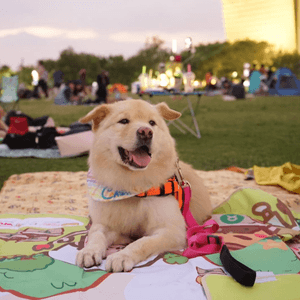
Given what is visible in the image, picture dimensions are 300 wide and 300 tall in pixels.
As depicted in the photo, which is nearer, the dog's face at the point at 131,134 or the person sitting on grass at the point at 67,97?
the dog's face at the point at 131,134

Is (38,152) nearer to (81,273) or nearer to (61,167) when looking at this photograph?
(61,167)

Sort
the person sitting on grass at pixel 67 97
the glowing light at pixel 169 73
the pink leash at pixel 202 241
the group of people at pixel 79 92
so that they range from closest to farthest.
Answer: the pink leash at pixel 202 241 < the glowing light at pixel 169 73 < the group of people at pixel 79 92 < the person sitting on grass at pixel 67 97

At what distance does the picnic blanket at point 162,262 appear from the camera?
1504 mm

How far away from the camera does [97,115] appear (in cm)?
233

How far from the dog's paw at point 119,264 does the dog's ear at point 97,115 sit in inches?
39.1

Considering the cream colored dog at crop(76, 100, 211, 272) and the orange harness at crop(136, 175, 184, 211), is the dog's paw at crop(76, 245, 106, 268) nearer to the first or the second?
the cream colored dog at crop(76, 100, 211, 272)

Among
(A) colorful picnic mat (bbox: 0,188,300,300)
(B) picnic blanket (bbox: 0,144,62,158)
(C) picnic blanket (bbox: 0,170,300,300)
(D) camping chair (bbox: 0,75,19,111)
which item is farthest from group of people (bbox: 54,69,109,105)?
(A) colorful picnic mat (bbox: 0,188,300,300)

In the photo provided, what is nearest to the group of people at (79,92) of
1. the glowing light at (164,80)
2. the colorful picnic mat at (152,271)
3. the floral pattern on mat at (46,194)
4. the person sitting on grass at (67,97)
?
the person sitting on grass at (67,97)

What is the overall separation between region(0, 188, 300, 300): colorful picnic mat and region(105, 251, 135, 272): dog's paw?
1.7 inches

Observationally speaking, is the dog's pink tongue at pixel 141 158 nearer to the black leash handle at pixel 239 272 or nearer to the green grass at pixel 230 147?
the black leash handle at pixel 239 272

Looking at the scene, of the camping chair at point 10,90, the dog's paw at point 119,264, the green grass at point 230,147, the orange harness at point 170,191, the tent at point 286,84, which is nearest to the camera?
the dog's paw at point 119,264

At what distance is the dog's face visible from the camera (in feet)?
6.75


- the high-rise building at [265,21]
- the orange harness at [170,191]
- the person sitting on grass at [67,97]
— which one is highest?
the high-rise building at [265,21]

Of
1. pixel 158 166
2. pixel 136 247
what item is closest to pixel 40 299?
pixel 136 247
